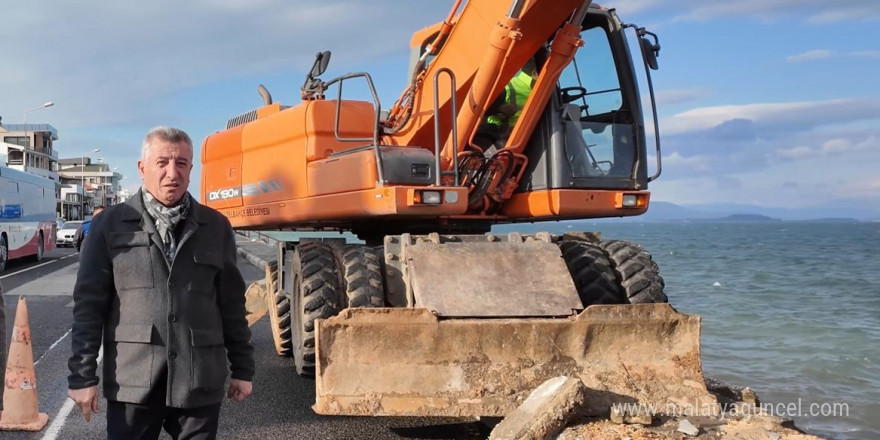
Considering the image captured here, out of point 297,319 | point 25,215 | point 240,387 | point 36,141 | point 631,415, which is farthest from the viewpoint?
point 36,141

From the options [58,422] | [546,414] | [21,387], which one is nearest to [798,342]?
[546,414]

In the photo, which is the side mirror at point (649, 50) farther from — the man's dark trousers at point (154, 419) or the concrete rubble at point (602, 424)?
the man's dark trousers at point (154, 419)

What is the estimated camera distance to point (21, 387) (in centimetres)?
610

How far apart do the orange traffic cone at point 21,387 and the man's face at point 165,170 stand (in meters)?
3.49

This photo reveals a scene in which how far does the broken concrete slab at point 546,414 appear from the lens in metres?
4.62

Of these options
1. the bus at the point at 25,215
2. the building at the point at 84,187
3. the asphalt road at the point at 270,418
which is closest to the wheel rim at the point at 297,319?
the asphalt road at the point at 270,418

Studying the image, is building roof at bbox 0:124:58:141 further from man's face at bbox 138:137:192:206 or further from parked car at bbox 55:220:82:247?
man's face at bbox 138:137:192:206

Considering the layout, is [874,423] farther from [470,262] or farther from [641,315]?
[470,262]

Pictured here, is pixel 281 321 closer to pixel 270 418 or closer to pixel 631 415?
pixel 270 418

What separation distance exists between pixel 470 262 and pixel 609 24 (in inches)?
117

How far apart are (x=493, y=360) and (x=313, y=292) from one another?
1.78 m

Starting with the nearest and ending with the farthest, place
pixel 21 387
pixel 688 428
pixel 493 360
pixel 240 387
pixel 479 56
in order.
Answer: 1. pixel 240 387
2. pixel 688 428
3. pixel 493 360
4. pixel 21 387
5. pixel 479 56

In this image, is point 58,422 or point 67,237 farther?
point 67,237

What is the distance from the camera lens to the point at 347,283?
624cm
